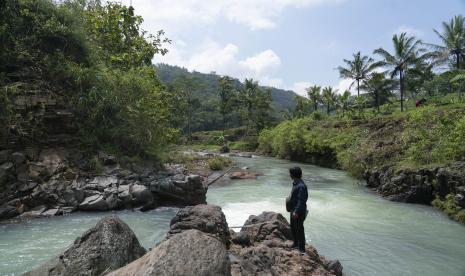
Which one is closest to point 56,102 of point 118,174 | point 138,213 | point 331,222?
point 118,174

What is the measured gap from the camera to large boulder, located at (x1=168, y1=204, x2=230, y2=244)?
9.75m

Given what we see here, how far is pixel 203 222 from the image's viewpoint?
9938 millimetres

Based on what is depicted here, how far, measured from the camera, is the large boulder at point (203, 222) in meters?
9.75

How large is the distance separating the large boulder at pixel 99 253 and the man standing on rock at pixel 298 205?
3.58 m

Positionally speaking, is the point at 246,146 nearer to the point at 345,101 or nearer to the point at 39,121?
the point at 345,101

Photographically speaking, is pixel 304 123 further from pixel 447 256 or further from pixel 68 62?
pixel 447 256

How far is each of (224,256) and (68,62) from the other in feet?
61.3

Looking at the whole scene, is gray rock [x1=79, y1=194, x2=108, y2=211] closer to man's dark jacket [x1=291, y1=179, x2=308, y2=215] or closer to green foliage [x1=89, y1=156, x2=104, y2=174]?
green foliage [x1=89, y1=156, x2=104, y2=174]

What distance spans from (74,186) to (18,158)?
8.81ft

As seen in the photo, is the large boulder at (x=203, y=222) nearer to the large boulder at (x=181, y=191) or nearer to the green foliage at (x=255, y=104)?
the large boulder at (x=181, y=191)

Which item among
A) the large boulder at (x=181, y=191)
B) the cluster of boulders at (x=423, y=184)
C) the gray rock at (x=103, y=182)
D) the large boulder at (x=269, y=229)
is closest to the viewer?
the large boulder at (x=269, y=229)

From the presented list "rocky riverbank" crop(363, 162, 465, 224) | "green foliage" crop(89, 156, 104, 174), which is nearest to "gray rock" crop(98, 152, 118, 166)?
"green foliage" crop(89, 156, 104, 174)

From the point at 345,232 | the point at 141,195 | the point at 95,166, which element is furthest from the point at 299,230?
the point at 95,166

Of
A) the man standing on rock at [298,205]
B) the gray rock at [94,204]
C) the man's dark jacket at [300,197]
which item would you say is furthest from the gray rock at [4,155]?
the man's dark jacket at [300,197]
